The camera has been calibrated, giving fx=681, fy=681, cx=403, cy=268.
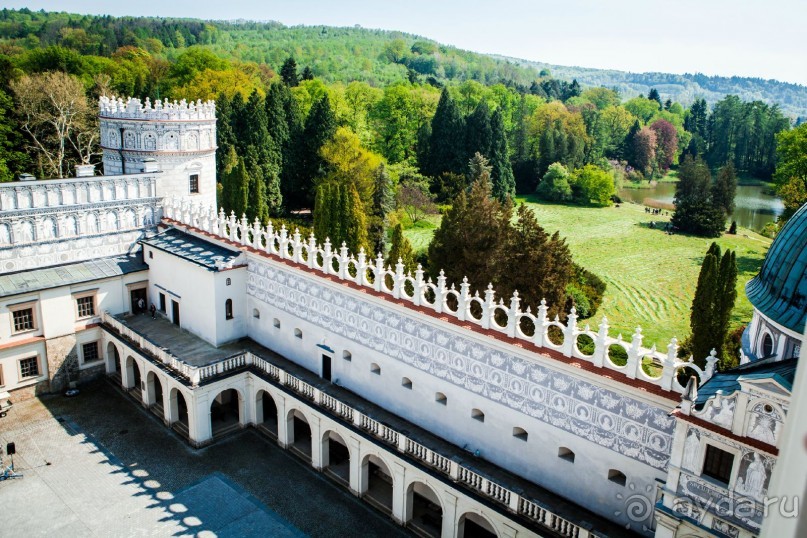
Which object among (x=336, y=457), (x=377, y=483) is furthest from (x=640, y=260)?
(x=377, y=483)

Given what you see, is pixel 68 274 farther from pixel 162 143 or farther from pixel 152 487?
pixel 152 487

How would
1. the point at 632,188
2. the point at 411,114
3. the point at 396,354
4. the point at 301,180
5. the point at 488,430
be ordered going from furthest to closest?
the point at 632,188 < the point at 411,114 < the point at 301,180 < the point at 396,354 < the point at 488,430

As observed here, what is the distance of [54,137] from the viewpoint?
56.3m

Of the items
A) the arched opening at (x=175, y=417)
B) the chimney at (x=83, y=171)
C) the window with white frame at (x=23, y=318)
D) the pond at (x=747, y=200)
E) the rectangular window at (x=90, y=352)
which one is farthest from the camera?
the pond at (x=747, y=200)

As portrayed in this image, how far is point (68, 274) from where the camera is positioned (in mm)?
31109

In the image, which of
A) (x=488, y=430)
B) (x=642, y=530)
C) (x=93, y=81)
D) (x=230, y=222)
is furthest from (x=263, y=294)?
(x=93, y=81)

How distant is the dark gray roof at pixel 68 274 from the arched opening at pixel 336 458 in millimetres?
13757

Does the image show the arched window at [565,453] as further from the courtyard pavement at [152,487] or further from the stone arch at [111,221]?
the stone arch at [111,221]

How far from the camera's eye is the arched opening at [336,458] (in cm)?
2536

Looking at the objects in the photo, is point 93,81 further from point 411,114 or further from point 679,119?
point 679,119

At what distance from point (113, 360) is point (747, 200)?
92.3 metres

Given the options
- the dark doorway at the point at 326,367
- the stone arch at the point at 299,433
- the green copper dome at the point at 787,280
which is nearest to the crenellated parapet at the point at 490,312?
the green copper dome at the point at 787,280

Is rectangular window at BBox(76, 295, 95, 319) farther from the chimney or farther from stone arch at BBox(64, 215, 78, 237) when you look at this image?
the chimney

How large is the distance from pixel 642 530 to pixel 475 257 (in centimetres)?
1854
